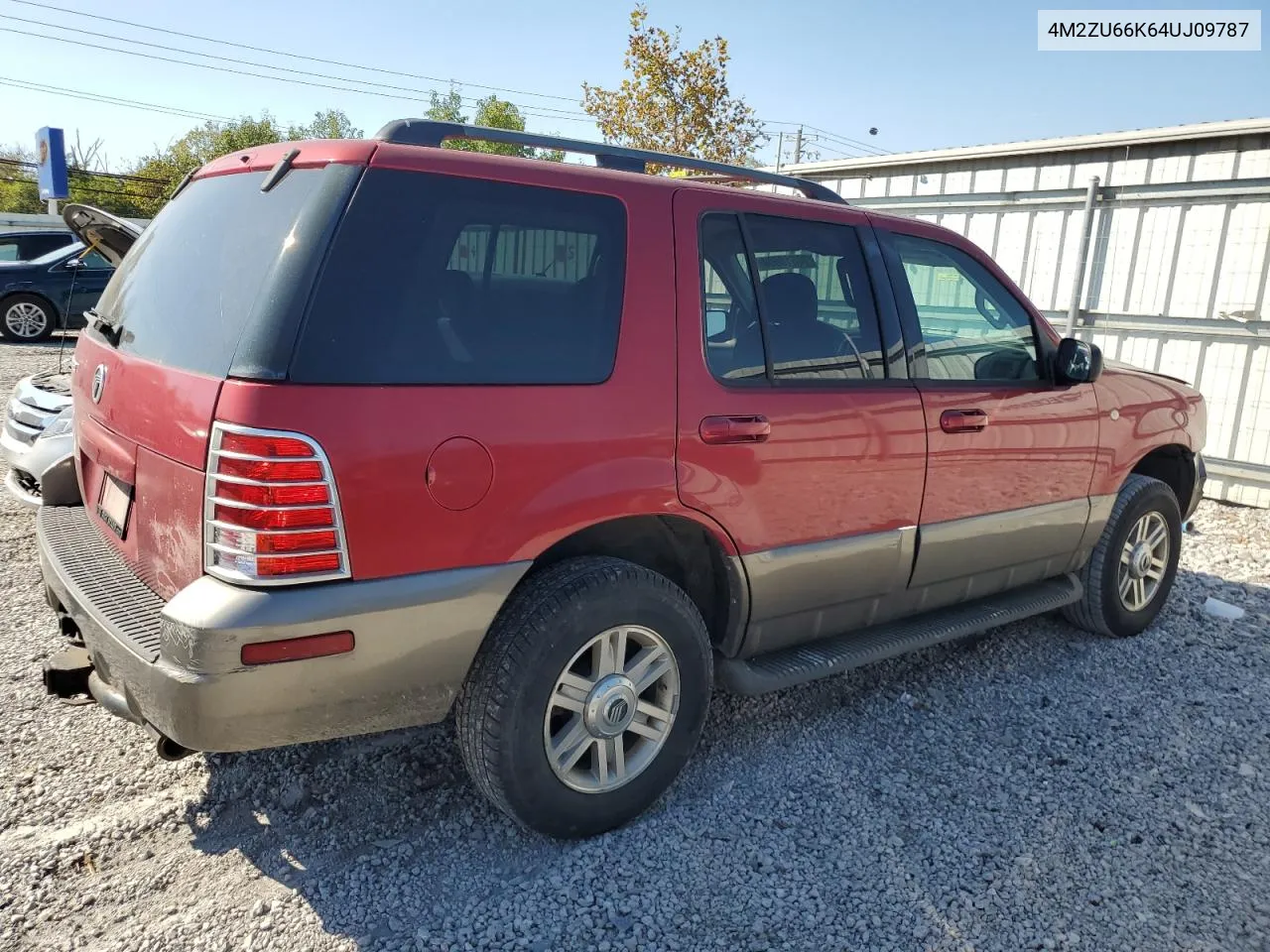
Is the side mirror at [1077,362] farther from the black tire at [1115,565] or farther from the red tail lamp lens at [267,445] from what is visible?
the red tail lamp lens at [267,445]

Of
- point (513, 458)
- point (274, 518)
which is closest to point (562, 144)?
point (513, 458)

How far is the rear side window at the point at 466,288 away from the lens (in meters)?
2.20

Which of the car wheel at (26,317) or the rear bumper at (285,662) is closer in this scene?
the rear bumper at (285,662)

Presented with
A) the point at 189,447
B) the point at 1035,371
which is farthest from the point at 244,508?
the point at 1035,371

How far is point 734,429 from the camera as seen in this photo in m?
2.85

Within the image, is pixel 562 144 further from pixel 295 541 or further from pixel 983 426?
pixel 983 426

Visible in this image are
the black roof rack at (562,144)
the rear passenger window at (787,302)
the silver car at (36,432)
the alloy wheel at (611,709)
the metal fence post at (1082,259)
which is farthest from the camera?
the metal fence post at (1082,259)

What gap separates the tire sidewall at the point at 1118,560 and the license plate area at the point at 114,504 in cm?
421

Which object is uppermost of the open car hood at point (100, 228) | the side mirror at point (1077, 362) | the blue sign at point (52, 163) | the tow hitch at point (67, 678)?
the blue sign at point (52, 163)

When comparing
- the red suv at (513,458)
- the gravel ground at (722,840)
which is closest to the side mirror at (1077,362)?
the red suv at (513,458)

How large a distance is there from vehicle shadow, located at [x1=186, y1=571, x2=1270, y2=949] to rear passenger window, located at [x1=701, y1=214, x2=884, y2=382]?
1391 mm

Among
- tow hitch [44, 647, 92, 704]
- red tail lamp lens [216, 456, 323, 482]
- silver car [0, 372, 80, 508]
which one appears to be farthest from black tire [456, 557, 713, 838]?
silver car [0, 372, 80, 508]

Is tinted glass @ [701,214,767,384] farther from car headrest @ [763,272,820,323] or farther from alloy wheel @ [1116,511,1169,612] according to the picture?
alloy wheel @ [1116,511,1169,612]

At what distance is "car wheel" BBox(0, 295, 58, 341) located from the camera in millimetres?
14117
